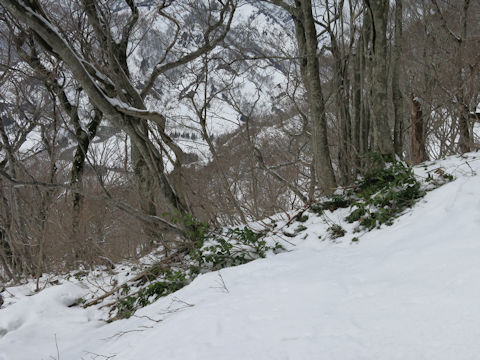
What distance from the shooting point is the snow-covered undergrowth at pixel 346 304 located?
1.31 m

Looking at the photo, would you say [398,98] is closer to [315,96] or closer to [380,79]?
[380,79]

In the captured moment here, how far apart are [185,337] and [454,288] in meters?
1.34

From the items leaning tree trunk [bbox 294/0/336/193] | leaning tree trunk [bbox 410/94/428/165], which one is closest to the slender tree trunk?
leaning tree trunk [bbox 294/0/336/193]

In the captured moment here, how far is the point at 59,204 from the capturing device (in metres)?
8.21

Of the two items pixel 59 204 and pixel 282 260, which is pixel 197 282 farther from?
pixel 59 204

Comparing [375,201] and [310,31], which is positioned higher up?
[310,31]

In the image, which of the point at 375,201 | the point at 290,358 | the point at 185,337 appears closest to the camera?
the point at 290,358

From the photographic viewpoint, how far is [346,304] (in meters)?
1.62

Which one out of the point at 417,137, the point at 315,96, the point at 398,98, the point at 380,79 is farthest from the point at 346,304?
the point at 417,137

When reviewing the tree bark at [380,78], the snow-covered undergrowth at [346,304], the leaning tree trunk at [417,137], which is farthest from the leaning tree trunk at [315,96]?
the leaning tree trunk at [417,137]

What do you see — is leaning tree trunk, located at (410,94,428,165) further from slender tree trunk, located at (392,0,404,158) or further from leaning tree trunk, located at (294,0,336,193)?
leaning tree trunk, located at (294,0,336,193)

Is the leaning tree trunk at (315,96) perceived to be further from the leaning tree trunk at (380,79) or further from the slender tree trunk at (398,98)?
the slender tree trunk at (398,98)

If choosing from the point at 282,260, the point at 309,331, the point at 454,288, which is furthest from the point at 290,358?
the point at 282,260

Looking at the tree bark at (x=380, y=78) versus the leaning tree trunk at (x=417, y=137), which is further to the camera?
the leaning tree trunk at (x=417, y=137)
